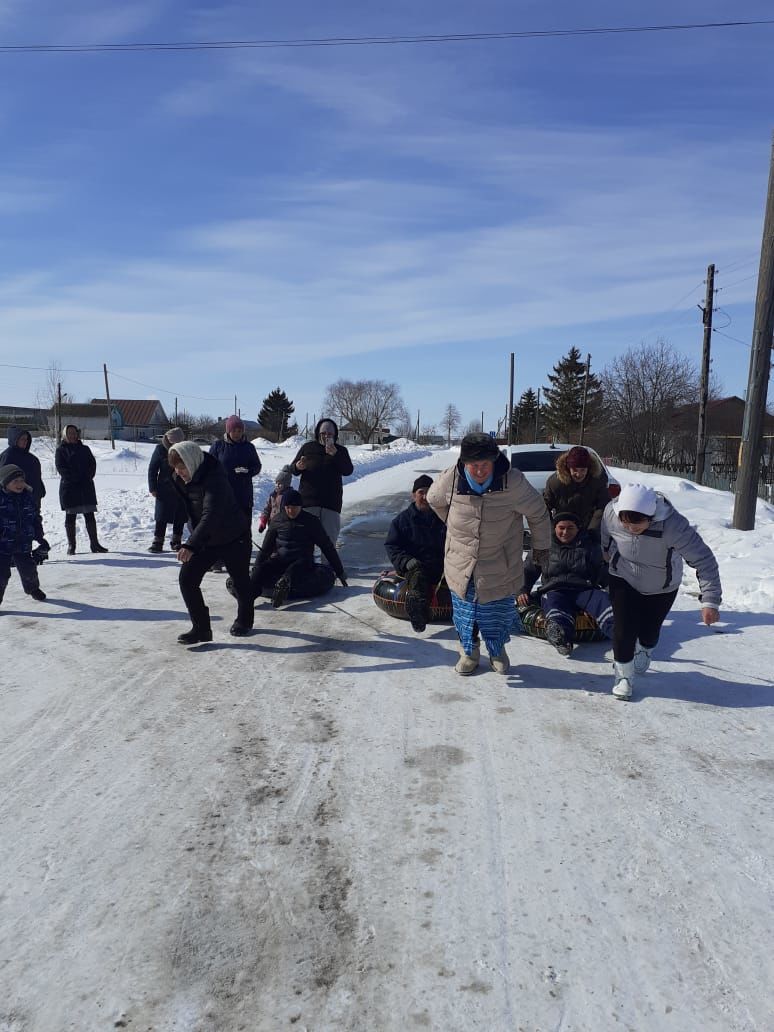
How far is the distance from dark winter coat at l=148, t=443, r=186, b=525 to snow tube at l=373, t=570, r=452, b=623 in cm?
384

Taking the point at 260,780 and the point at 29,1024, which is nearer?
the point at 29,1024

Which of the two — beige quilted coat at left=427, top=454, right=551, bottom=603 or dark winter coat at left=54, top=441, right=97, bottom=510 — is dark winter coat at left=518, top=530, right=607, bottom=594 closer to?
beige quilted coat at left=427, top=454, right=551, bottom=603

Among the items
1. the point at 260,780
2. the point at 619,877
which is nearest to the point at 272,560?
the point at 260,780

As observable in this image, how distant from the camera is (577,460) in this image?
669cm

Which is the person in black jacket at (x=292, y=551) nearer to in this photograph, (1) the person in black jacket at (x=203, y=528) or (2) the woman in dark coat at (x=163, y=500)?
(1) the person in black jacket at (x=203, y=528)

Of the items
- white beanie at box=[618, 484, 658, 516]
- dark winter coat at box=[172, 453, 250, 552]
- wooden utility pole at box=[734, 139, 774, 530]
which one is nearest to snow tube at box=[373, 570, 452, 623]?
dark winter coat at box=[172, 453, 250, 552]

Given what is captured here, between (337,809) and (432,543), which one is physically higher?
(432,543)

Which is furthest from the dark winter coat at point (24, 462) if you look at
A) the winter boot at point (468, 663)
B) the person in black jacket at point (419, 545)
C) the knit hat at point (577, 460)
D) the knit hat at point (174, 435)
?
the knit hat at point (577, 460)

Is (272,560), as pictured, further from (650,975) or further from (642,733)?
(650,975)

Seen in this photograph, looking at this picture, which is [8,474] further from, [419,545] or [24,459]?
[419,545]

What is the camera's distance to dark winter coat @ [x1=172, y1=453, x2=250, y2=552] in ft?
19.9

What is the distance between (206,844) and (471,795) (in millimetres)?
1313

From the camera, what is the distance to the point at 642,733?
4484mm

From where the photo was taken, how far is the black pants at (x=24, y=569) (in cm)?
730
